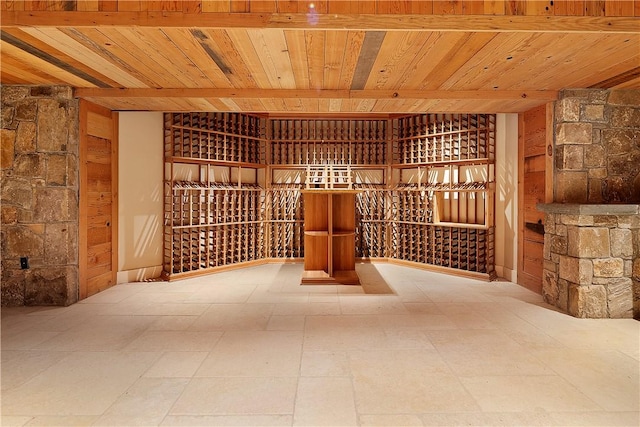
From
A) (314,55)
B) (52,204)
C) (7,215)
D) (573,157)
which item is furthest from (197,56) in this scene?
(573,157)

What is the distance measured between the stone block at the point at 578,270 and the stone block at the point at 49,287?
5.08 m

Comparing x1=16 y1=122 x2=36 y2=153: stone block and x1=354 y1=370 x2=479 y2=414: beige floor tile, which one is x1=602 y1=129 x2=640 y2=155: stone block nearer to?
x1=354 y1=370 x2=479 y2=414: beige floor tile

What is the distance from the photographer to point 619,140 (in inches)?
134

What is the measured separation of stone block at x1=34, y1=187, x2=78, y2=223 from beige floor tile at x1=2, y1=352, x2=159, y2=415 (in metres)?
1.74

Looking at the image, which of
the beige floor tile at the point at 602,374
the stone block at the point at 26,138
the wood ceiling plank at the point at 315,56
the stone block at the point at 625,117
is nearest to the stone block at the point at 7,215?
the stone block at the point at 26,138

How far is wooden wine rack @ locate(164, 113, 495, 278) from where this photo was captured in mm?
4891

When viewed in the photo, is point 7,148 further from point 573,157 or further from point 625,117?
point 625,117

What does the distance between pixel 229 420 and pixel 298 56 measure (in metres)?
2.52

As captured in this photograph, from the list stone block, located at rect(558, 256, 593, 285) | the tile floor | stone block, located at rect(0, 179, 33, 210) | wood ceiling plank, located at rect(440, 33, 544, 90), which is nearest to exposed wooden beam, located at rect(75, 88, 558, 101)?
wood ceiling plank, located at rect(440, 33, 544, 90)

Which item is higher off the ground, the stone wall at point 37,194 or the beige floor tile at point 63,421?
the stone wall at point 37,194

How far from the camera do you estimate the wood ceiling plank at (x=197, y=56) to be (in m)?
2.29

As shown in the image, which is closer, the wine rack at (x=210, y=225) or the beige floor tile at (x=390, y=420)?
the beige floor tile at (x=390, y=420)

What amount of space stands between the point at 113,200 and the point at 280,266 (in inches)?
104

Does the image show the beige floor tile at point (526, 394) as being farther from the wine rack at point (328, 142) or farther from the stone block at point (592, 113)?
the wine rack at point (328, 142)
